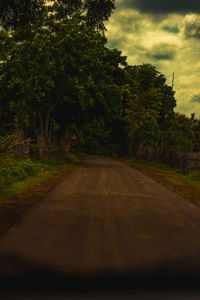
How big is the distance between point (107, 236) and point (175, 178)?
1482cm

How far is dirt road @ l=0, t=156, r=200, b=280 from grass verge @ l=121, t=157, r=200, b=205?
12.0ft

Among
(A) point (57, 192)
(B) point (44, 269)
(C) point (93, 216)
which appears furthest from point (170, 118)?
(B) point (44, 269)

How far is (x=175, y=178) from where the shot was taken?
65.7ft

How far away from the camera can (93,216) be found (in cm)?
753

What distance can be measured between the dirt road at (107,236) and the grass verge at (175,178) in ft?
12.0

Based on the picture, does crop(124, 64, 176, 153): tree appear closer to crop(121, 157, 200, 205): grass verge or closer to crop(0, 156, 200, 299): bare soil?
crop(121, 157, 200, 205): grass verge

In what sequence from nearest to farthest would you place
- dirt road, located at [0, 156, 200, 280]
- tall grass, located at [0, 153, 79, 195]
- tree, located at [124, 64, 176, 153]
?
dirt road, located at [0, 156, 200, 280], tall grass, located at [0, 153, 79, 195], tree, located at [124, 64, 176, 153]

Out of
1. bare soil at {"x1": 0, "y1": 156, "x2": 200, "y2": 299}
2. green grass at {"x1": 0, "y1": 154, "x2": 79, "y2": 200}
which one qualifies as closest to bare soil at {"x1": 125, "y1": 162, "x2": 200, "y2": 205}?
bare soil at {"x1": 0, "y1": 156, "x2": 200, "y2": 299}

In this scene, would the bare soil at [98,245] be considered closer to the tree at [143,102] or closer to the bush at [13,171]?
the bush at [13,171]

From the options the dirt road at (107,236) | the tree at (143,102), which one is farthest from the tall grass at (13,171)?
the tree at (143,102)

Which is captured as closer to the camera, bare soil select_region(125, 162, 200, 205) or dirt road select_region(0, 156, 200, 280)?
dirt road select_region(0, 156, 200, 280)

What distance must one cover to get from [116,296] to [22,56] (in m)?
22.4

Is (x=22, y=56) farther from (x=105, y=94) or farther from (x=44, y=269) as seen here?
(x=44, y=269)

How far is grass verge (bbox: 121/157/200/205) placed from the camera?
13477 millimetres
